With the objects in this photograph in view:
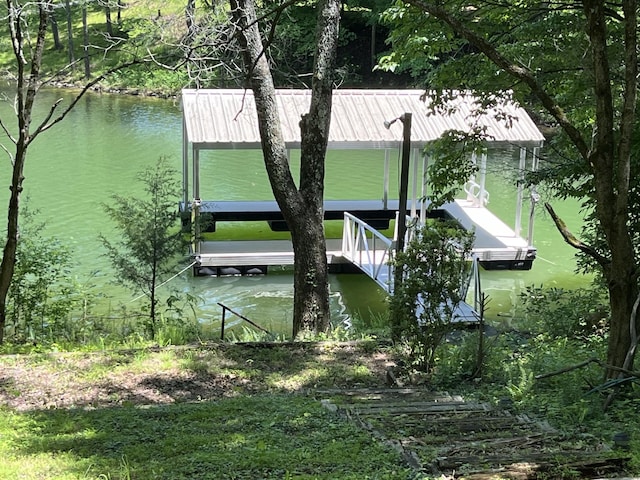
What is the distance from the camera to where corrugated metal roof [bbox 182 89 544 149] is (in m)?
13.8

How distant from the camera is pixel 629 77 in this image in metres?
4.95

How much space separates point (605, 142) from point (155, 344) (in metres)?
5.74

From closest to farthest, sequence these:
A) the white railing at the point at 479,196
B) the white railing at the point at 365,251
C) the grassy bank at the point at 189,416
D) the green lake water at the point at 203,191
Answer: the grassy bank at the point at 189,416 → the white railing at the point at 365,251 → the green lake water at the point at 203,191 → the white railing at the point at 479,196

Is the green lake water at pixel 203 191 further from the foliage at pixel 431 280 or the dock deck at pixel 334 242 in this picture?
the foliage at pixel 431 280

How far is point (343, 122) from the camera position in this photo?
48.0 ft

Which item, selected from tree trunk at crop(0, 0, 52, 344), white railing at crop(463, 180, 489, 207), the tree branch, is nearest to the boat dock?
white railing at crop(463, 180, 489, 207)

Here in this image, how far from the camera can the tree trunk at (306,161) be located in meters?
9.72

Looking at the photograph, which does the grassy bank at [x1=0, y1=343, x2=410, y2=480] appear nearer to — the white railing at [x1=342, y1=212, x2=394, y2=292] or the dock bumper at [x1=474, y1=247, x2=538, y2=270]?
the white railing at [x1=342, y1=212, x2=394, y2=292]

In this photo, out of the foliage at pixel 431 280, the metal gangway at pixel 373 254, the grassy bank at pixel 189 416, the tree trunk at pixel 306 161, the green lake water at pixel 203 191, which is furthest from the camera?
the green lake water at pixel 203 191

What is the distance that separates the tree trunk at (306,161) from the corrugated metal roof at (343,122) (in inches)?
144

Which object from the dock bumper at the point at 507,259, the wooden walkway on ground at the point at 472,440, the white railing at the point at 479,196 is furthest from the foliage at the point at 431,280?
the white railing at the point at 479,196

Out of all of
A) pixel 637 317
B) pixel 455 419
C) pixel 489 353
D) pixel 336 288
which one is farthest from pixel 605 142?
pixel 336 288

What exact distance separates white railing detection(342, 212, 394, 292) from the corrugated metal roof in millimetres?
1537

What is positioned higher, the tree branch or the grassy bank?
the tree branch
